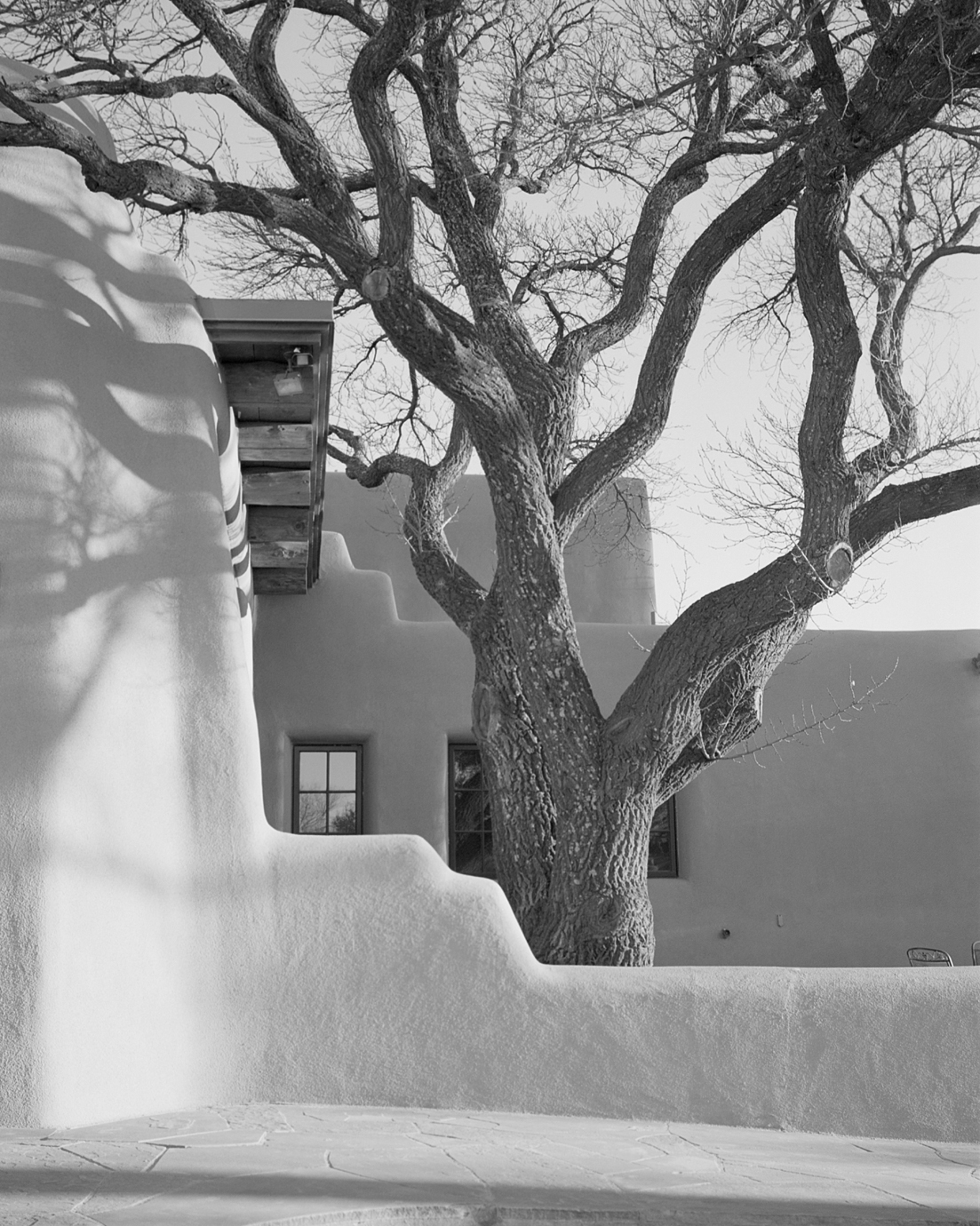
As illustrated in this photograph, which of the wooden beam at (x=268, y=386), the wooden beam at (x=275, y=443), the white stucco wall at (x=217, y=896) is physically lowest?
the white stucco wall at (x=217, y=896)

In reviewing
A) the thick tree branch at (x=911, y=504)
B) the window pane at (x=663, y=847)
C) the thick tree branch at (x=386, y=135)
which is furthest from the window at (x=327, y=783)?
the thick tree branch at (x=911, y=504)

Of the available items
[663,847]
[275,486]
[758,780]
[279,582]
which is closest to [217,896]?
[275,486]

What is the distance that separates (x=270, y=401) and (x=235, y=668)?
1715mm

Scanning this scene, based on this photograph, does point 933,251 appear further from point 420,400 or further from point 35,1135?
point 35,1135

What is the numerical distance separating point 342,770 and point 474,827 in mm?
1274

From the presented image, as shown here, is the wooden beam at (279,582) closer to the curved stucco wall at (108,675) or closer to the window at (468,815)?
the window at (468,815)

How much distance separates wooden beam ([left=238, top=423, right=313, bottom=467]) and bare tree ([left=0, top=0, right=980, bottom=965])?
875mm

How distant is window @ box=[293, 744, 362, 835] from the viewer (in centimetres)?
1117

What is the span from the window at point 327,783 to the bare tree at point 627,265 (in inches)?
114

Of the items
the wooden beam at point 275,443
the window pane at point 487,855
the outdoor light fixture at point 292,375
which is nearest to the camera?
the outdoor light fixture at point 292,375

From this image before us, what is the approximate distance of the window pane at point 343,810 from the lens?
11.2 m

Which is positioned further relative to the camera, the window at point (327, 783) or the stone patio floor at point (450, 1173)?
the window at point (327, 783)

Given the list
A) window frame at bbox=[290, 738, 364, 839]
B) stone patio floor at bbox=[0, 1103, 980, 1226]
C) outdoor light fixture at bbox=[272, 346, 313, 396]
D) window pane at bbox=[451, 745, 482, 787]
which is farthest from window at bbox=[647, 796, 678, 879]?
outdoor light fixture at bbox=[272, 346, 313, 396]

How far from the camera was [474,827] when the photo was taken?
37.1 feet
